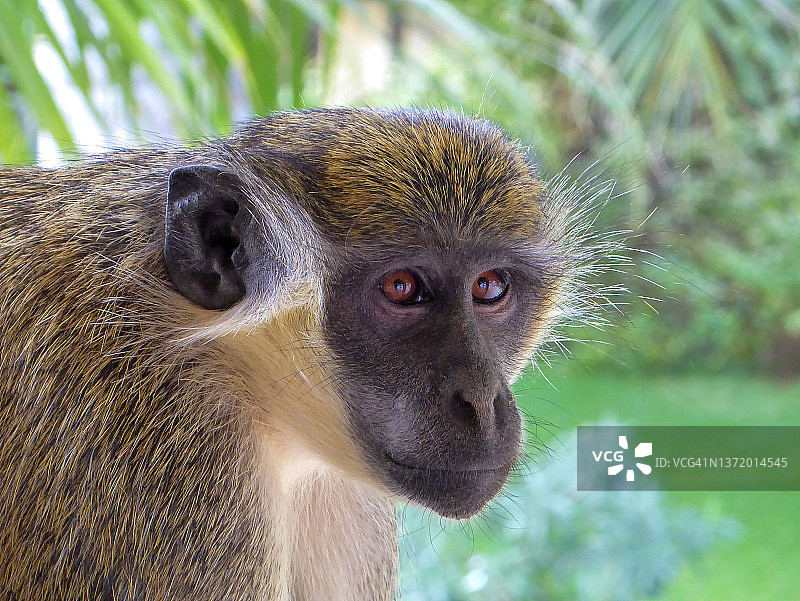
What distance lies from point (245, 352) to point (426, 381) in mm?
260

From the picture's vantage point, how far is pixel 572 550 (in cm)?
261

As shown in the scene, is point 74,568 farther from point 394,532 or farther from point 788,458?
point 788,458

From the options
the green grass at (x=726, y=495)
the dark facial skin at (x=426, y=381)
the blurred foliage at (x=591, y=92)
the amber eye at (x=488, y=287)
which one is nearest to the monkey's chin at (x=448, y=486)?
the dark facial skin at (x=426, y=381)

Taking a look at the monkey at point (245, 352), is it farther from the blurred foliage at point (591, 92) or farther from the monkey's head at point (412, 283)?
the blurred foliage at point (591, 92)

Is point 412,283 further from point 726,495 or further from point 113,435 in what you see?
point 726,495

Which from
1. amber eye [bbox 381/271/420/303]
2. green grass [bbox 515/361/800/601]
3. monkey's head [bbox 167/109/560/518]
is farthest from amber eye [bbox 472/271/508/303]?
green grass [bbox 515/361/800/601]

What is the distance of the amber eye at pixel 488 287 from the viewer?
1.33 meters

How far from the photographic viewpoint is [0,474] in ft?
3.86

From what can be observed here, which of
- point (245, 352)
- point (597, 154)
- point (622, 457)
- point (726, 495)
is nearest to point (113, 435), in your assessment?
point (245, 352)

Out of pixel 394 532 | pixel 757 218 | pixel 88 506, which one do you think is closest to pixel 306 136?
A: pixel 88 506

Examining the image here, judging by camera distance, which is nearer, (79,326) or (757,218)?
(79,326)

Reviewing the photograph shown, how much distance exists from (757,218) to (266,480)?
3.96 meters

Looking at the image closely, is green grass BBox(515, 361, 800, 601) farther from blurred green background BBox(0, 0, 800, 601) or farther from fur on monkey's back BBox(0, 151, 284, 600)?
fur on monkey's back BBox(0, 151, 284, 600)

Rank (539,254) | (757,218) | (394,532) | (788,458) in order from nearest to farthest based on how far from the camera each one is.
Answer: (539,254)
(394,532)
(788,458)
(757,218)
